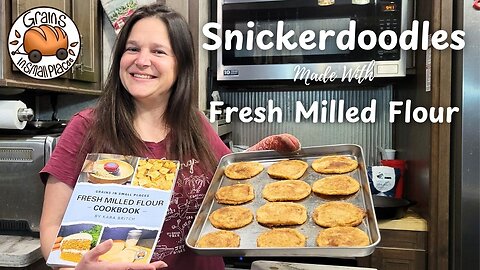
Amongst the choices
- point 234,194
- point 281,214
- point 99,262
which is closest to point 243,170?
point 234,194

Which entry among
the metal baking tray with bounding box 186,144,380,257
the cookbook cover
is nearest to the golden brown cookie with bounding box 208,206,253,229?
the metal baking tray with bounding box 186,144,380,257

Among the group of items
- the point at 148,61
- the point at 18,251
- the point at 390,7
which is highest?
the point at 390,7

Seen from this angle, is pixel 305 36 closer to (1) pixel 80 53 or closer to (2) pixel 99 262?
(1) pixel 80 53

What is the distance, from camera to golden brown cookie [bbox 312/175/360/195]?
1.27 m

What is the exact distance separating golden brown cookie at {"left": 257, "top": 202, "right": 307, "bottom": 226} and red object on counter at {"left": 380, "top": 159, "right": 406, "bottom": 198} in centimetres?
115

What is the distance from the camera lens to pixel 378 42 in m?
2.10

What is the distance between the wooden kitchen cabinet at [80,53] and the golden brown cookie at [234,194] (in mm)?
856

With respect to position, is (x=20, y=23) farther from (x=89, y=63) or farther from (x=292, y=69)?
(x=292, y=69)

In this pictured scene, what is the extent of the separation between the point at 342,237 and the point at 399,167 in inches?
52.4

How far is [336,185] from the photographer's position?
1.30m

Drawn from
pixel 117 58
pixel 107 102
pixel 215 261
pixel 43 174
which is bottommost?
pixel 215 261

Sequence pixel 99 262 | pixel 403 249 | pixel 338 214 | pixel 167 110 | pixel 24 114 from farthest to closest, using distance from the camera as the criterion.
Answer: pixel 403 249, pixel 24 114, pixel 167 110, pixel 338 214, pixel 99 262

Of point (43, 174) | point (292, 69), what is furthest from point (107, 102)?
point (292, 69)

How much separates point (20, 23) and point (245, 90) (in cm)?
129
